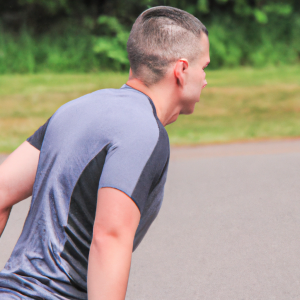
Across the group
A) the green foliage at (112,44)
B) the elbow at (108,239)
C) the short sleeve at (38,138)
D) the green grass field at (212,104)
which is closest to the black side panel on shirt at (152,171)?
the elbow at (108,239)

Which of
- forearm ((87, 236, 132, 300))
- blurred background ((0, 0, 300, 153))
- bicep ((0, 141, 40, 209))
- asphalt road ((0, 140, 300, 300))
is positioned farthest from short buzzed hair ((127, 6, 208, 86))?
blurred background ((0, 0, 300, 153))

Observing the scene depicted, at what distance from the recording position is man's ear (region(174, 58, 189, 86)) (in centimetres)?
163

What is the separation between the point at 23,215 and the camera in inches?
196

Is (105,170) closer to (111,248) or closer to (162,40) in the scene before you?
(111,248)

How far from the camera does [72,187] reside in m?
1.54

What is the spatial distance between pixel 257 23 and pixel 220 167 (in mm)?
13985

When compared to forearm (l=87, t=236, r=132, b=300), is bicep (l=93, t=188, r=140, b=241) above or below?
above

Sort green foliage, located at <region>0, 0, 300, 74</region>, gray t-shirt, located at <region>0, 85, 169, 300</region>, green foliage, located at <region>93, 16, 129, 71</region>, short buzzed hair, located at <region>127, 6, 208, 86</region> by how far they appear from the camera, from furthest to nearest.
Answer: green foliage, located at <region>0, 0, 300, 74</region> → green foliage, located at <region>93, 16, 129, 71</region> → short buzzed hair, located at <region>127, 6, 208, 86</region> → gray t-shirt, located at <region>0, 85, 169, 300</region>

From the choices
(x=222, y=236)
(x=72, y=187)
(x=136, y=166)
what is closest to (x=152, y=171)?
(x=136, y=166)

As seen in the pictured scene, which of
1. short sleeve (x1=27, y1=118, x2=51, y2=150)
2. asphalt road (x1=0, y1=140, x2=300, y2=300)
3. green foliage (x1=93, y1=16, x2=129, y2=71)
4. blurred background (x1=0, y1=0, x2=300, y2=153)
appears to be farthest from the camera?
green foliage (x1=93, y1=16, x2=129, y2=71)

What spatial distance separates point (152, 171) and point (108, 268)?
304 mm

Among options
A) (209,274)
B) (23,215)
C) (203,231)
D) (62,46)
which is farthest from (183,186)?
(62,46)

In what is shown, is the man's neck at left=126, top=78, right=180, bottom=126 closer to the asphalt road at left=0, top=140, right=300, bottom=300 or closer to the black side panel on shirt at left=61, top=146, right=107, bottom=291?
the black side panel on shirt at left=61, top=146, right=107, bottom=291

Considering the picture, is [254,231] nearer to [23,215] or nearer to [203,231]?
[203,231]
